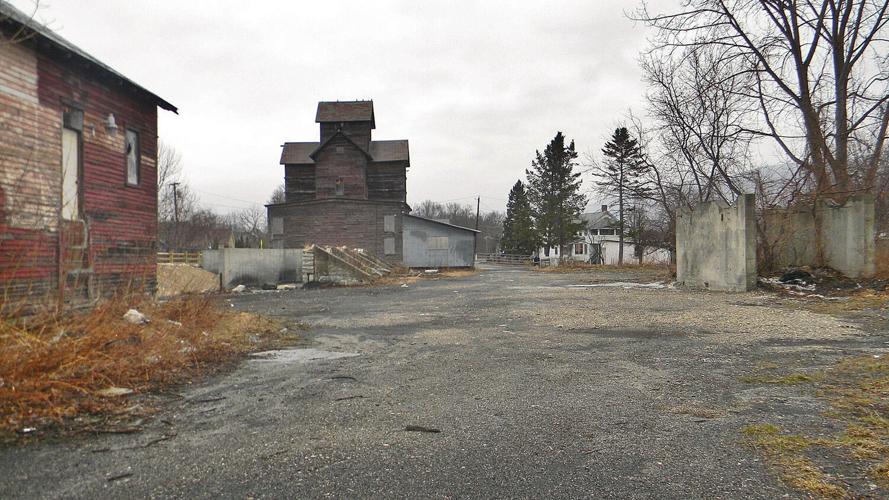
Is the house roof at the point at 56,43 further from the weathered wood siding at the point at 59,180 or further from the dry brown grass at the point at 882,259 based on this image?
the dry brown grass at the point at 882,259

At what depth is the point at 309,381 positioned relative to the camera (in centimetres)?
537

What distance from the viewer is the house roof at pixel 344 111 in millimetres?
38219

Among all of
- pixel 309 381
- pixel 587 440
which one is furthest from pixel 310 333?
pixel 587 440

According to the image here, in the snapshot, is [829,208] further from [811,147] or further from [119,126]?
[119,126]

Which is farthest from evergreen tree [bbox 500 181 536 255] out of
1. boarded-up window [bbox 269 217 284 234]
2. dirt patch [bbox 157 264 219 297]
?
dirt patch [bbox 157 264 219 297]

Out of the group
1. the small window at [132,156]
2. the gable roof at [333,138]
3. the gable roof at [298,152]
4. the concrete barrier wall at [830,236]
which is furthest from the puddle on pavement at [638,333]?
the gable roof at [298,152]

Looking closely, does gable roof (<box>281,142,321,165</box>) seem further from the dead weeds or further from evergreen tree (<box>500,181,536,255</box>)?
the dead weeds

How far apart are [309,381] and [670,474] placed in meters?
3.65

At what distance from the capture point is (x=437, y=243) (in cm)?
3706

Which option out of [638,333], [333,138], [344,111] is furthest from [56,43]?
[344,111]

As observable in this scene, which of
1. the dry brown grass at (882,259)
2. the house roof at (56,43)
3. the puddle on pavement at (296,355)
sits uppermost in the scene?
the house roof at (56,43)

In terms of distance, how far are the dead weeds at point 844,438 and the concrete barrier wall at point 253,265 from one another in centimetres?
2045

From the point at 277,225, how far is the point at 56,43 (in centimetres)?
2863

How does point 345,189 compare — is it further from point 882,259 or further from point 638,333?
point 638,333
